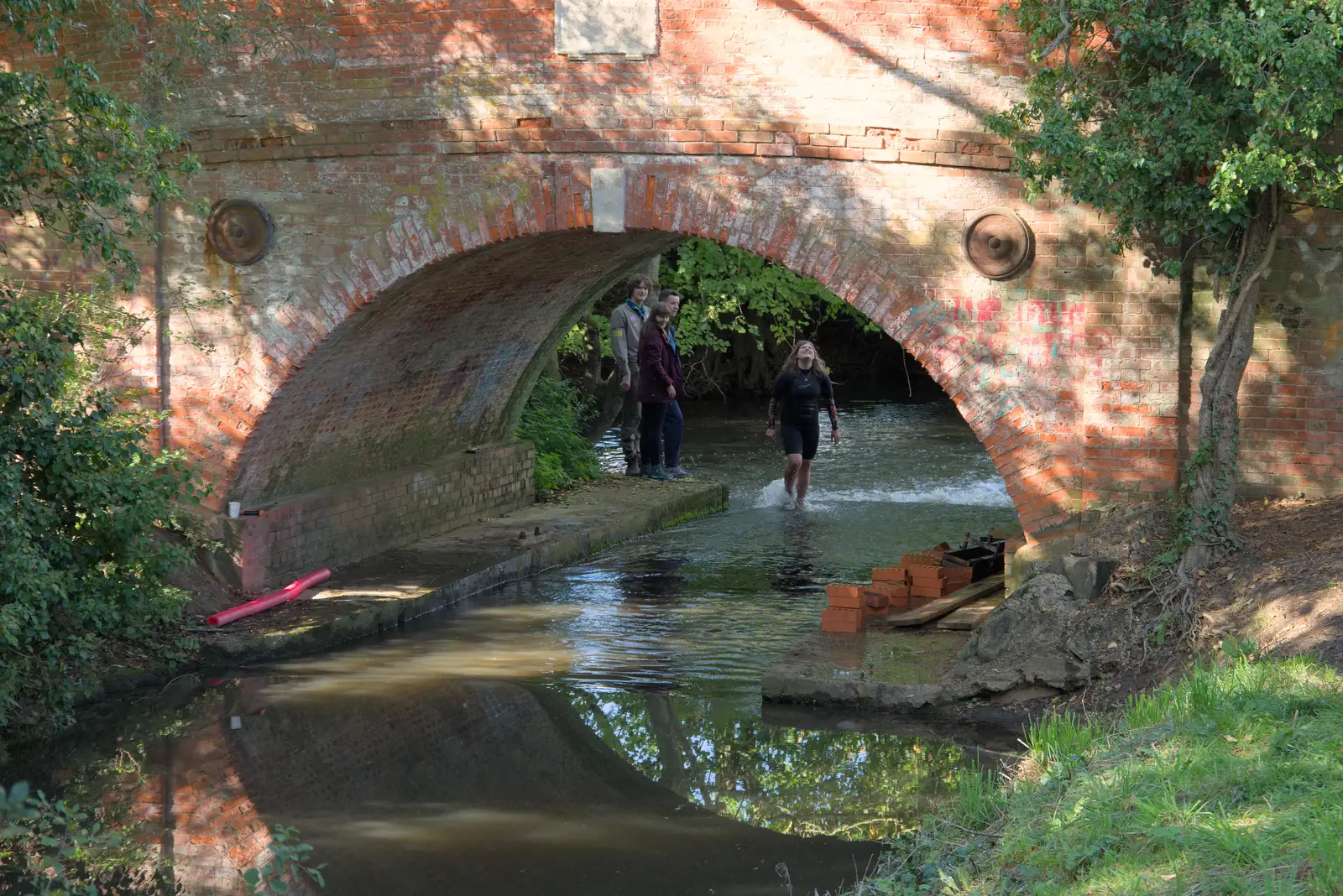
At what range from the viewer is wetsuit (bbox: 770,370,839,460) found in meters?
14.3

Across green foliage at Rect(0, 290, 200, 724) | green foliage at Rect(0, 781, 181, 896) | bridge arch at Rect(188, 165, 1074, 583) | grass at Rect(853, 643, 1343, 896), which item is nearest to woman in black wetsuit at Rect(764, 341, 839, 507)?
bridge arch at Rect(188, 165, 1074, 583)

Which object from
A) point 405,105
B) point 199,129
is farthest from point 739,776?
point 199,129

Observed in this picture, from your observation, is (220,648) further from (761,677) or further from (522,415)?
(522,415)

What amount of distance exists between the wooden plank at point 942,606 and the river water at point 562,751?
2.45 feet

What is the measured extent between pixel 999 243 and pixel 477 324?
4.85 metres

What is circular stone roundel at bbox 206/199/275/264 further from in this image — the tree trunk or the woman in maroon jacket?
the tree trunk

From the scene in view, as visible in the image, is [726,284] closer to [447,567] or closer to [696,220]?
[447,567]

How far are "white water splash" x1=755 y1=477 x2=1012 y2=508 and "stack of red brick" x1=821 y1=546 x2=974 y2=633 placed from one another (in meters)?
4.70

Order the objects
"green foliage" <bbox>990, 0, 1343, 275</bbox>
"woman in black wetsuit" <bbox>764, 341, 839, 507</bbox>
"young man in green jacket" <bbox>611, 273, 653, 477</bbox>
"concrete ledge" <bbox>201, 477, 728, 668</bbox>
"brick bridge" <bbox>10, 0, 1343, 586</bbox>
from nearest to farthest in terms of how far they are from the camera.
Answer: "green foliage" <bbox>990, 0, 1343, 275</bbox>, "brick bridge" <bbox>10, 0, 1343, 586</bbox>, "concrete ledge" <bbox>201, 477, 728, 668</bbox>, "woman in black wetsuit" <bbox>764, 341, 839, 507</bbox>, "young man in green jacket" <bbox>611, 273, 653, 477</bbox>

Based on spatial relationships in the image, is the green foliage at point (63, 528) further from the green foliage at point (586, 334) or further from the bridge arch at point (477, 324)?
the green foliage at point (586, 334)

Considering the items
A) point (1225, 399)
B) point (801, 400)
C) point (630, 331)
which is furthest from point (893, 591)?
point (630, 331)

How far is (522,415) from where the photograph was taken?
1547 cm

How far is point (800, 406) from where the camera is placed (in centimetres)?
1438

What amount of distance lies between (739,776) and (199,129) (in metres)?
5.90
